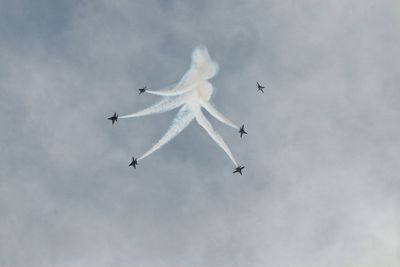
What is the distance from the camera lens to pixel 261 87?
513ft

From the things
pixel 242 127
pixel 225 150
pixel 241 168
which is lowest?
pixel 225 150

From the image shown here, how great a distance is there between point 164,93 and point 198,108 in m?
10.2

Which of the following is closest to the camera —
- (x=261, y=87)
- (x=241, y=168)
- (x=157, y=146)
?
(x=157, y=146)

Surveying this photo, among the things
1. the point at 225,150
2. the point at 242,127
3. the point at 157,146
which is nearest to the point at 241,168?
the point at 242,127

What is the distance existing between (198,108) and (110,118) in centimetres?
3238

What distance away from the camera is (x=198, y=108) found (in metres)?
119

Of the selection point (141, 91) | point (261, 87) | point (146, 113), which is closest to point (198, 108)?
point (146, 113)

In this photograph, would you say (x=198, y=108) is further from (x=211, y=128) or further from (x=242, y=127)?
(x=242, y=127)

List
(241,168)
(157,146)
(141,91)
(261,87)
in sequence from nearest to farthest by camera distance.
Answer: (157,146) → (141,91) → (241,168) → (261,87)

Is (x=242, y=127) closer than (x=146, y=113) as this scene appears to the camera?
No

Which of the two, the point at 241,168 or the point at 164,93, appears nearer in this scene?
the point at 164,93

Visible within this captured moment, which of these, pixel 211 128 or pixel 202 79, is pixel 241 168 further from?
pixel 202 79

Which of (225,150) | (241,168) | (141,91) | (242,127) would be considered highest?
(141,91)

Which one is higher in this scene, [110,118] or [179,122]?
[110,118]
